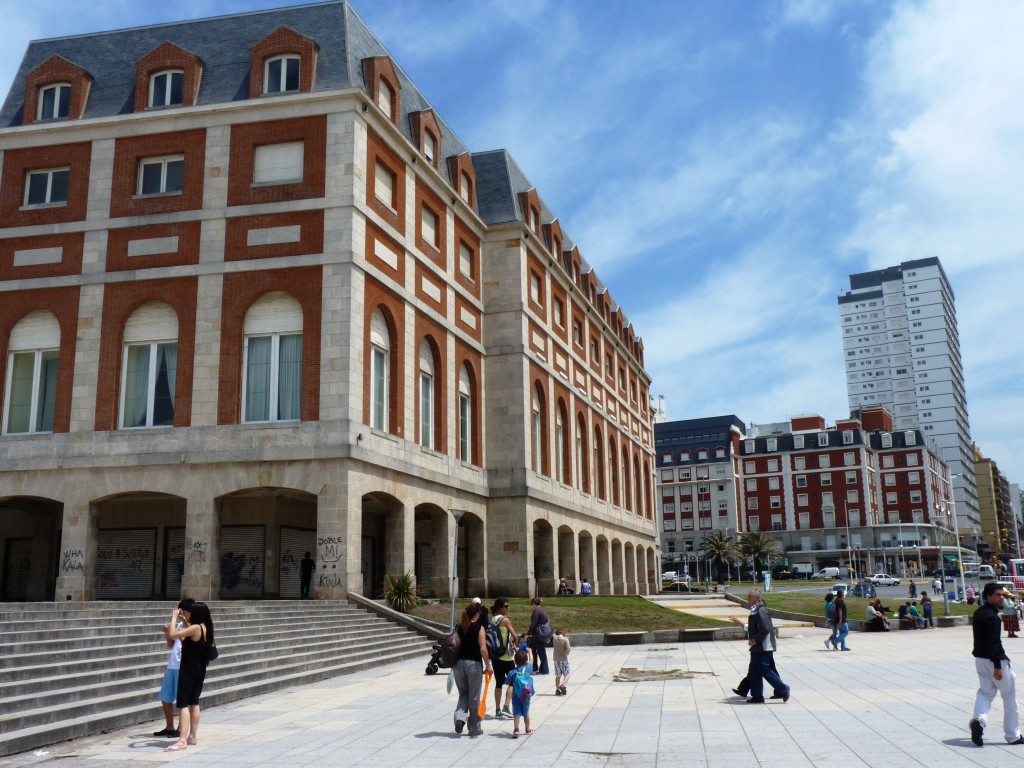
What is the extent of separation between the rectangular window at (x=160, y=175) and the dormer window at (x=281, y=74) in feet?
12.4

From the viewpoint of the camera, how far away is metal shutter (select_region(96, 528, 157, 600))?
1179 inches

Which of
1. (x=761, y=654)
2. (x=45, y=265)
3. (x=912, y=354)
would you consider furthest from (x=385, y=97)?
(x=912, y=354)

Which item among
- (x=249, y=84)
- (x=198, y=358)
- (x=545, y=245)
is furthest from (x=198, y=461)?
(x=545, y=245)

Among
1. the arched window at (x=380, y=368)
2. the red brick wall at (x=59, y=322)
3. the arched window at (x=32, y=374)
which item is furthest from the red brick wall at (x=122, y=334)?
the arched window at (x=380, y=368)

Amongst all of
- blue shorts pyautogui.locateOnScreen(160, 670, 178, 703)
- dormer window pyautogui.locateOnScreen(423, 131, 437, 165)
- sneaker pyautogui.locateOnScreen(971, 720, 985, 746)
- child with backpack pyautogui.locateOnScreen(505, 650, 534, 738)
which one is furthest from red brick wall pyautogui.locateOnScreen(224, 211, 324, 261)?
sneaker pyautogui.locateOnScreen(971, 720, 985, 746)

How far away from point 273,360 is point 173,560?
7655 millimetres

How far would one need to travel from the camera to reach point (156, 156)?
30266 millimetres

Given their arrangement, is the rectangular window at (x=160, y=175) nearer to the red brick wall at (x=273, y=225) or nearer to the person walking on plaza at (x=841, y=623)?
the red brick wall at (x=273, y=225)

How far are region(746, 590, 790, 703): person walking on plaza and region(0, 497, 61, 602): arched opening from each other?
984 inches

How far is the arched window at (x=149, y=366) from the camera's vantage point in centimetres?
2845

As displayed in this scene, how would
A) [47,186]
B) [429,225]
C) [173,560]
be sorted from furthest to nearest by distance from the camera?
[429,225]
[47,186]
[173,560]

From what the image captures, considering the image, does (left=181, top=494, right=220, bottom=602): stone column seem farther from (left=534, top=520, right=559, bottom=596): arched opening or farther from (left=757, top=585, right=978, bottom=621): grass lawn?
(left=757, top=585, right=978, bottom=621): grass lawn

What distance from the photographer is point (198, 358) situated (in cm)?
2823

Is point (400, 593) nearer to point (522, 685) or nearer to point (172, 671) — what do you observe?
point (522, 685)
